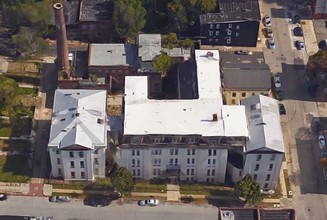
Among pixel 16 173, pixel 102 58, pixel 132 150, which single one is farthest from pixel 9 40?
pixel 132 150

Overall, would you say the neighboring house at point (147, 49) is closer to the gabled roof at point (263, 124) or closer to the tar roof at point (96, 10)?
the tar roof at point (96, 10)

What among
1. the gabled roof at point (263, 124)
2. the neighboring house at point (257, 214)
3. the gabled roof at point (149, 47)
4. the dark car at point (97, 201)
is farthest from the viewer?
the gabled roof at point (149, 47)

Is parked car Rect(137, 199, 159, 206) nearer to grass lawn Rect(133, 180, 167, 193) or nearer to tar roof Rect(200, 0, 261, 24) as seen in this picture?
grass lawn Rect(133, 180, 167, 193)

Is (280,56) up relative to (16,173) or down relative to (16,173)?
up

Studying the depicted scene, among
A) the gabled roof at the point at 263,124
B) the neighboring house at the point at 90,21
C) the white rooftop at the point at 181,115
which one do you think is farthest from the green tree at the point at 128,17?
the gabled roof at the point at 263,124

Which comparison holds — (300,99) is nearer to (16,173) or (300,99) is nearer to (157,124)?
(157,124)

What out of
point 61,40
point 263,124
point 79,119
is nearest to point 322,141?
point 263,124

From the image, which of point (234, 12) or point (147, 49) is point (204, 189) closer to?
point (147, 49)
